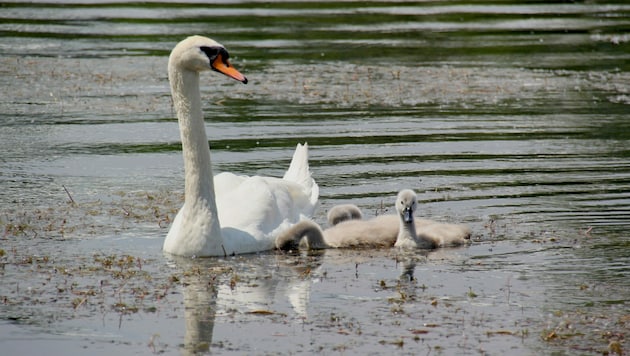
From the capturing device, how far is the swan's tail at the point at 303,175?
40.5 ft

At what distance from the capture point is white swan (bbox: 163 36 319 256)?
10.6 m

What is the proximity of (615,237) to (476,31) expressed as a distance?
49.3 ft

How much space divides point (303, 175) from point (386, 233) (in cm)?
164

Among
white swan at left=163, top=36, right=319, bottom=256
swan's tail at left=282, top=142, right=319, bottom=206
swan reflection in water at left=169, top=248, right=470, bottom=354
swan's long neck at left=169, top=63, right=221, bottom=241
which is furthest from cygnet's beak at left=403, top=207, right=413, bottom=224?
swan's tail at left=282, top=142, right=319, bottom=206

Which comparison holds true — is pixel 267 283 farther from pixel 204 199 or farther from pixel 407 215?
pixel 407 215

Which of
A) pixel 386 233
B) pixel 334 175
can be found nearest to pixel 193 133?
pixel 386 233

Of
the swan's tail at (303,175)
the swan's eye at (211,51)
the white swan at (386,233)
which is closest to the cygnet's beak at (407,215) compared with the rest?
the white swan at (386,233)

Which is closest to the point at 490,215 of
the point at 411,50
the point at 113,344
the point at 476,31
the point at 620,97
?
the point at 113,344

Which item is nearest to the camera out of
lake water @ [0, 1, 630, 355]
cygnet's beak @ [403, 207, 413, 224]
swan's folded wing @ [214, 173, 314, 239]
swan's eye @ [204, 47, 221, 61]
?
lake water @ [0, 1, 630, 355]

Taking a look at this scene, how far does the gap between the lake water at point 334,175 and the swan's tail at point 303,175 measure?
0.93ft

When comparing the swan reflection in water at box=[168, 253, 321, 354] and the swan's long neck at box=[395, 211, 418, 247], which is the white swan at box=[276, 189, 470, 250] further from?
the swan reflection in water at box=[168, 253, 321, 354]

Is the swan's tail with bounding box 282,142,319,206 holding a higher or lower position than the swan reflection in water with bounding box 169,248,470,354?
higher

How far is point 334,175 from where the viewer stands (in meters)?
13.9

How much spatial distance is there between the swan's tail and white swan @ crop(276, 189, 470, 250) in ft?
3.69
